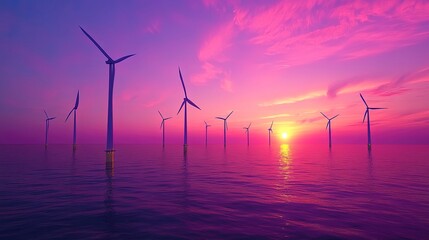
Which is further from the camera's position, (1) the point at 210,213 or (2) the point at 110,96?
(2) the point at 110,96

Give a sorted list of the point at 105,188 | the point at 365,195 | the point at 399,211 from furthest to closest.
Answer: the point at 105,188, the point at 365,195, the point at 399,211

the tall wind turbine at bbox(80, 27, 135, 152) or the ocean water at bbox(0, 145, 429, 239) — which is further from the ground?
the tall wind turbine at bbox(80, 27, 135, 152)

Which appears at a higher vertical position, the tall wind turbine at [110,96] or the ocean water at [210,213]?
the tall wind turbine at [110,96]

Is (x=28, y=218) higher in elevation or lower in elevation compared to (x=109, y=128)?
lower

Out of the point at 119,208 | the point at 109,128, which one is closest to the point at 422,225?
the point at 119,208

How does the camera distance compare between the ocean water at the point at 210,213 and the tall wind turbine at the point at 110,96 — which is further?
the tall wind turbine at the point at 110,96

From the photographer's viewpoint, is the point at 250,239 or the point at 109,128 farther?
the point at 109,128

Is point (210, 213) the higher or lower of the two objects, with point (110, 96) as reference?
lower

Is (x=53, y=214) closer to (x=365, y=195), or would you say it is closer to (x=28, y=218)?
(x=28, y=218)

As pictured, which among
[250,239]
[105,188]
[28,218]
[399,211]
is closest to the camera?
[250,239]

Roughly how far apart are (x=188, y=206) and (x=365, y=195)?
61.4 ft

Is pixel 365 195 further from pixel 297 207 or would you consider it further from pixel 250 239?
pixel 250 239

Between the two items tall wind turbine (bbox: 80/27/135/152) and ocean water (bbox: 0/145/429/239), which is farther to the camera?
tall wind turbine (bbox: 80/27/135/152)

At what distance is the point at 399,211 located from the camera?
20.1 metres
